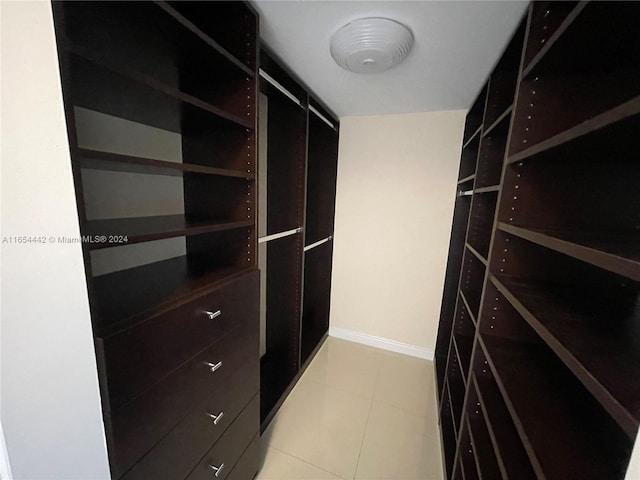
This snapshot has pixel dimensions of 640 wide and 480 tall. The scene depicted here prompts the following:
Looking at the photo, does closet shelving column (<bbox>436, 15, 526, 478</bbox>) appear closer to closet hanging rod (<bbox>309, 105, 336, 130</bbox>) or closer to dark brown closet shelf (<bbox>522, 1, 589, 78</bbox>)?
dark brown closet shelf (<bbox>522, 1, 589, 78</bbox>)

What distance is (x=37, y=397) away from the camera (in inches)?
23.2

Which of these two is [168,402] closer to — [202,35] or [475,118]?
[202,35]

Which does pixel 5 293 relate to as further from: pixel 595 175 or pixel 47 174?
pixel 595 175

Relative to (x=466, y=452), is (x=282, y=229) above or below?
above

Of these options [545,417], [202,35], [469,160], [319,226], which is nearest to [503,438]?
[545,417]

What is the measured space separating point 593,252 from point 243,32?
4.41 ft

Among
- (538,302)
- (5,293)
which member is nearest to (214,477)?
(5,293)

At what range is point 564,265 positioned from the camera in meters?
0.94

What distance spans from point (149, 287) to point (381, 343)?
7.61 feet

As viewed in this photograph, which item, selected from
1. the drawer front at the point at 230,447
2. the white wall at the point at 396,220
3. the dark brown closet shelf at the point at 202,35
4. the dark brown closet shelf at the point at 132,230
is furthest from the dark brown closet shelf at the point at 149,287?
the white wall at the point at 396,220

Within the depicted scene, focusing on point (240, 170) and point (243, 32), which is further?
point (240, 170)

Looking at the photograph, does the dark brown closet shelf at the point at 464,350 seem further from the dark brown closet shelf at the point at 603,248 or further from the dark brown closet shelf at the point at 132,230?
the dark brown closet shelf at the point at 132,230

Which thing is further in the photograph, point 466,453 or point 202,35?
point 466,453

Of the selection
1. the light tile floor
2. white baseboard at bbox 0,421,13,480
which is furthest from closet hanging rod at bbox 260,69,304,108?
the light tile floor
